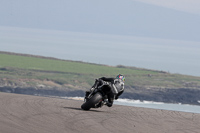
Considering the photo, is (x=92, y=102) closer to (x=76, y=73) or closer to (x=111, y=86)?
(x=111, y=86)

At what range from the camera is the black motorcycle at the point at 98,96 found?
20.4 meters

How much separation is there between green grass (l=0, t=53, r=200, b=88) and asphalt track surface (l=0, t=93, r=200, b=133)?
47789mm

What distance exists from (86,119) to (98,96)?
3030 millimetres

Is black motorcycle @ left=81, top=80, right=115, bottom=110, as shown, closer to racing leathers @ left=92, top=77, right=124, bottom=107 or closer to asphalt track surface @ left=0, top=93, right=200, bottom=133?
racing leathers @ left=92, top=77, right=124, bottom=107

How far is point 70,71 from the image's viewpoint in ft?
269

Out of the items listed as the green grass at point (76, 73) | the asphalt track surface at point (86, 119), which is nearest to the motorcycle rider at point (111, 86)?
the asphalt track surface at point (86, 119)

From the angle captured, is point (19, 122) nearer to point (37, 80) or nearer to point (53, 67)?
point (37, 80)

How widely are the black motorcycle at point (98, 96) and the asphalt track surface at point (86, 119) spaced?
0.90ft

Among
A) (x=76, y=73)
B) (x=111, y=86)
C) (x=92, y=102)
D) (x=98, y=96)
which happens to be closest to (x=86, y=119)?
(x=92, y=102)

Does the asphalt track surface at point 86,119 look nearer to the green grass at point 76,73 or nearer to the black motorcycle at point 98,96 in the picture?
the black motorcycle at point 98,96

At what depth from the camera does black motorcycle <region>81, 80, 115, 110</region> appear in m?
20.4

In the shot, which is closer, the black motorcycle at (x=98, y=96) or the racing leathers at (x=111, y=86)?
the black motorcycle at (x=98, y=96)

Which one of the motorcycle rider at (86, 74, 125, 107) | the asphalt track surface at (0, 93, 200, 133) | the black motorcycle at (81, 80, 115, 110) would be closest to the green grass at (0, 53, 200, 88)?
the motorcycle rider at (86, 74, 125, 107)

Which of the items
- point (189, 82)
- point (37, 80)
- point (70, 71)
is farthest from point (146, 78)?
point (37, 80)
